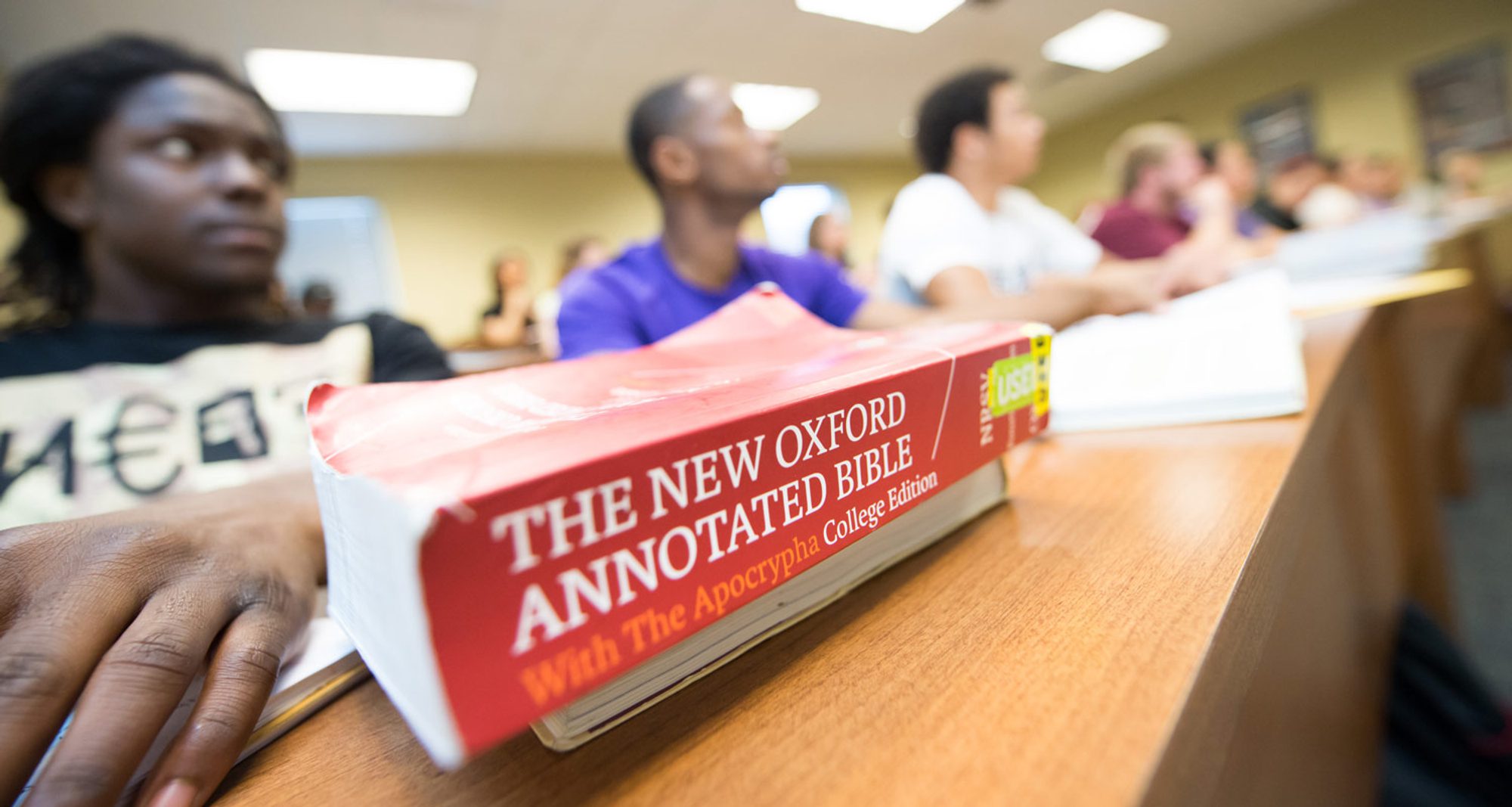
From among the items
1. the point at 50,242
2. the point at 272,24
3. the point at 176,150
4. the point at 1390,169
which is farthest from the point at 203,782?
the point at 1390,169

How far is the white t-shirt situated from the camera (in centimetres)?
96

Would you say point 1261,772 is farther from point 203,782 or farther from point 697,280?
point 697,280

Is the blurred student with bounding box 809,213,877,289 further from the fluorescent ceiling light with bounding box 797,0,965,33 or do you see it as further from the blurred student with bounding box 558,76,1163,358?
the blurred student with bounding box 558,76,1163,358

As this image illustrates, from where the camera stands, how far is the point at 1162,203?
87.1 inches

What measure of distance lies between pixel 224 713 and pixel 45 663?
0.04 m

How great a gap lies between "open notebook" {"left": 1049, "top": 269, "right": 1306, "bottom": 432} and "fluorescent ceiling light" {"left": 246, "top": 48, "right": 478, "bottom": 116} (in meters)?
3.19

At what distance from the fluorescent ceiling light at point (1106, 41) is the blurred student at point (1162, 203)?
6.11 ft

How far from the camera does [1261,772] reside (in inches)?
11.5

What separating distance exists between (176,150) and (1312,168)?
15.6 ft

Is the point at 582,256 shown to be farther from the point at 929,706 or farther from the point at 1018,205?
the point at 929,706

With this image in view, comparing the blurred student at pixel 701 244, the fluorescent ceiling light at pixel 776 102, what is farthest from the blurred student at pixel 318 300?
the blurred student at pixel 701 244

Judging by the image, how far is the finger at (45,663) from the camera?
156 mm

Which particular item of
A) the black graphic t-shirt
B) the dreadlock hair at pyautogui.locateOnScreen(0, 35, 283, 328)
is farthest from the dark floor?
the dreadlock hair at pyautogui.locateOnScreen(0, 35, 283, 328)

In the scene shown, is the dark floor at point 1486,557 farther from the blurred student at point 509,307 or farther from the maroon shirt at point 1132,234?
the blurred student at point 509,307
